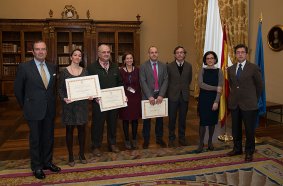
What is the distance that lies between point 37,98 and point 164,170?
5.48ft

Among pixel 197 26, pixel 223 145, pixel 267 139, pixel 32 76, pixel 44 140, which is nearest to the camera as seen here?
pixel 32 76

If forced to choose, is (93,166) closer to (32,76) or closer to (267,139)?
(32,76)

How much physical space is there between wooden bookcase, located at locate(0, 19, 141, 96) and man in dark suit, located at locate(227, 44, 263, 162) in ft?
21.3

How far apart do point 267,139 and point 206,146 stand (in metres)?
1.10

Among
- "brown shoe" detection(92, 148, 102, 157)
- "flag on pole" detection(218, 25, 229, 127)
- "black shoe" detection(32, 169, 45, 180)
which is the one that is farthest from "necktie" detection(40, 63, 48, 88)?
"flag on pole" detection(218, 25, 229, 127)

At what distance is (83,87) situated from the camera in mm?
3301

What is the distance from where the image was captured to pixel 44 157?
10.8 ft

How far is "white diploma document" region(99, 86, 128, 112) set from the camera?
363cm

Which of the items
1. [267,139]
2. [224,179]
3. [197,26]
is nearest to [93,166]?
[224,179]

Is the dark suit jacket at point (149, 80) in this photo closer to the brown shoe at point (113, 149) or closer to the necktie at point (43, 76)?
the brown shoe at point (113, 149)

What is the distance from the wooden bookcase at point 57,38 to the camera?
30.5 feet

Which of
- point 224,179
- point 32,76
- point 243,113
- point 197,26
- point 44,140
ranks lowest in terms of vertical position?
point 224,179

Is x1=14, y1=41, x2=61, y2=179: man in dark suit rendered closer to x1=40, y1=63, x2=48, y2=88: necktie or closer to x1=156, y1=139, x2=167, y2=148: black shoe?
x1=40, y1=63, x2=48, y2=88: necktie

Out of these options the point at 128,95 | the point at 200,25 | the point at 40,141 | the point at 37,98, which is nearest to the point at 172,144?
the point at 128,95
